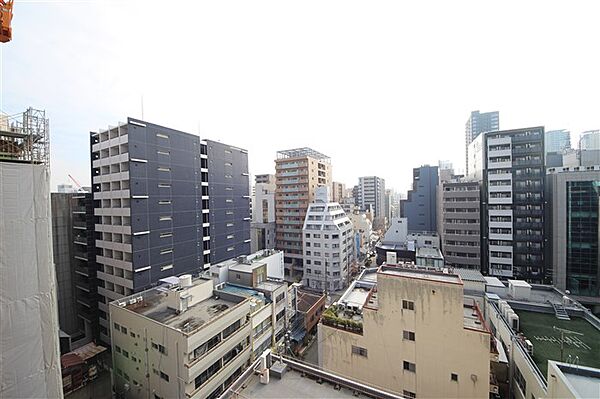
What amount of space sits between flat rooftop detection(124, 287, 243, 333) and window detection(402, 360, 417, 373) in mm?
11363

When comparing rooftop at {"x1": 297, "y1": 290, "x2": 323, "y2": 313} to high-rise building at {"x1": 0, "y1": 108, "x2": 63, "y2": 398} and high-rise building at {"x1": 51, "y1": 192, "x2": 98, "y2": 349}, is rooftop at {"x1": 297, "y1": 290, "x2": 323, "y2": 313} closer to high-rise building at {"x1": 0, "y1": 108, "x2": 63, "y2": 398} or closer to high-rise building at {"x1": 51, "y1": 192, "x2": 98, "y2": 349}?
high-rise building at {"x1": 0, "y1": 108, "x2": 63, "y2": 398}

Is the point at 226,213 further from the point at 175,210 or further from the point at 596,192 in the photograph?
the point at 596,192

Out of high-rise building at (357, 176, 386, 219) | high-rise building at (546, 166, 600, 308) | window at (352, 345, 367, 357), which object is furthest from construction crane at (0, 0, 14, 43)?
high-rise building at (357, 176, 386, 219)

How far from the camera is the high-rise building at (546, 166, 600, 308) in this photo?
29.8 meters

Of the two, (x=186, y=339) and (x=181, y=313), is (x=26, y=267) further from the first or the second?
(x=181, y=313)

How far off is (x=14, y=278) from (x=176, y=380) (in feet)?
30.5

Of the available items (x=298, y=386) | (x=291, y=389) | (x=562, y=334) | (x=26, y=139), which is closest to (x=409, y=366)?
(x=298, y=386)

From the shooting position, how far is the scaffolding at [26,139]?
36.4 ft

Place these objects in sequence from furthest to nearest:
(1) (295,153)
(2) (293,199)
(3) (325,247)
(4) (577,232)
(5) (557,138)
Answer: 1. (5) (557,138)
2. (1) (295,153)
3. (2) (293,199)
4. (3) (325,247)
5. (4) (577,232)

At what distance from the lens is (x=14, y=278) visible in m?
10.3

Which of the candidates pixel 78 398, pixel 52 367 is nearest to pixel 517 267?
pixel 52 367

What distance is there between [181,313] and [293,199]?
35.7m

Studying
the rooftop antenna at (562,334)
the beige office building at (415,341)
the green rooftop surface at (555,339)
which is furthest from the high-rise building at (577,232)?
the beige office building at (415,341)

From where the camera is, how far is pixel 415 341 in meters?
13.1
